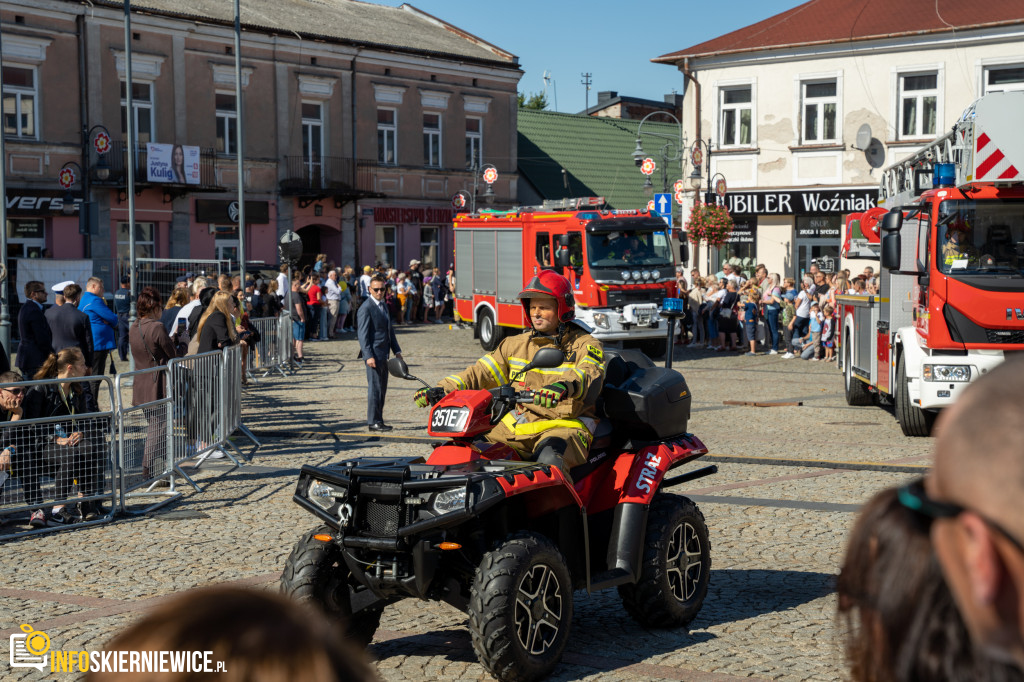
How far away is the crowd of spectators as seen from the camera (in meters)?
23.4

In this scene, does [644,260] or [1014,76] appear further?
[1014,76]

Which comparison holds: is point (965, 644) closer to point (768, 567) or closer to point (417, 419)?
point (768, 567)

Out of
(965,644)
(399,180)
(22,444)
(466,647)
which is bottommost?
(466,647)

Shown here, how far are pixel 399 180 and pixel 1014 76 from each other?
19236 mm

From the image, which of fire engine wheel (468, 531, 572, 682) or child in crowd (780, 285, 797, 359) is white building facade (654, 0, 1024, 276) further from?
fire engine wheel (468, 531, 572, 682)

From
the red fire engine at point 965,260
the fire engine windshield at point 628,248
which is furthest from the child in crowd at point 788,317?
the red fire engine at point 965,260

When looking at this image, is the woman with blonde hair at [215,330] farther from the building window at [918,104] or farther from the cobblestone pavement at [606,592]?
the building window at [918,104]

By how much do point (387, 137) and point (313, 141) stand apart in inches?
114

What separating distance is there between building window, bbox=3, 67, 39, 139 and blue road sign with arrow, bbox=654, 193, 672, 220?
16.5 meters

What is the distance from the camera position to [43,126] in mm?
31656

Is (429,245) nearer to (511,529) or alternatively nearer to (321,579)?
(511,529)

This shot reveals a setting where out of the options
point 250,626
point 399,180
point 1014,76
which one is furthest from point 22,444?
point 399,180

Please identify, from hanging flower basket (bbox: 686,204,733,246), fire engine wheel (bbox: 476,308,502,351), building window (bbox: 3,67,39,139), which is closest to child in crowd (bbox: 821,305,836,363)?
fire engine wheel (bbox: 476,308,502,351)

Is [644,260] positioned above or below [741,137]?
below
